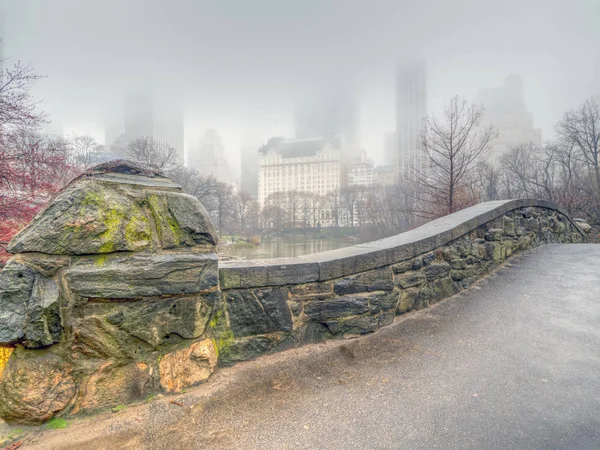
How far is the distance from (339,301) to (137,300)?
61.9 inches

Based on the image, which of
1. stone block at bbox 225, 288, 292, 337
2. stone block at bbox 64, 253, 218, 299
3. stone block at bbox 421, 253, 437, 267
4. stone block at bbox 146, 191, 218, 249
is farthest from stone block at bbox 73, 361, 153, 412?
stone block at bbox 421, 253, 437, 267

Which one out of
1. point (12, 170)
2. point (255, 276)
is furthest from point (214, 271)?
point (12, 170)

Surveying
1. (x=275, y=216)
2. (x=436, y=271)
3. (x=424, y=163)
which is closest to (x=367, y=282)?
(x=436, y=271)

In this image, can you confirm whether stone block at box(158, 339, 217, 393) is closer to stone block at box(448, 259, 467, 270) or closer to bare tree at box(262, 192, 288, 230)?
stone block at box(448, 259, 467, 270)

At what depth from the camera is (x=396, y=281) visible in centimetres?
303

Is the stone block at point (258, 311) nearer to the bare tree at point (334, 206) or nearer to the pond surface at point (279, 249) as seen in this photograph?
the pond surface at point (279, 249)

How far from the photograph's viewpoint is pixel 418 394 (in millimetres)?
1917

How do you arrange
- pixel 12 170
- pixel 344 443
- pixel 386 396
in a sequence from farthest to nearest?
pixel 12 170 → pixel 386 396 → pixel 344 443

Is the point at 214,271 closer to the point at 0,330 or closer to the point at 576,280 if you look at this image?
the point at 0,330

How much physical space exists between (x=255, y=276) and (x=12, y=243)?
1.46 metres

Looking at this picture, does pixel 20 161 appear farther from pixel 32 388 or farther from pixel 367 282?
pixel 367 282

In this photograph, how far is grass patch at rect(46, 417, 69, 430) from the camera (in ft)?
5.48

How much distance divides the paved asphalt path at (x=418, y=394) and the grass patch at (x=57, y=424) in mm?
85

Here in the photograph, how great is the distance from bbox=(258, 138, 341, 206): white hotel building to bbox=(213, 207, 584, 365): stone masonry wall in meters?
92.6
